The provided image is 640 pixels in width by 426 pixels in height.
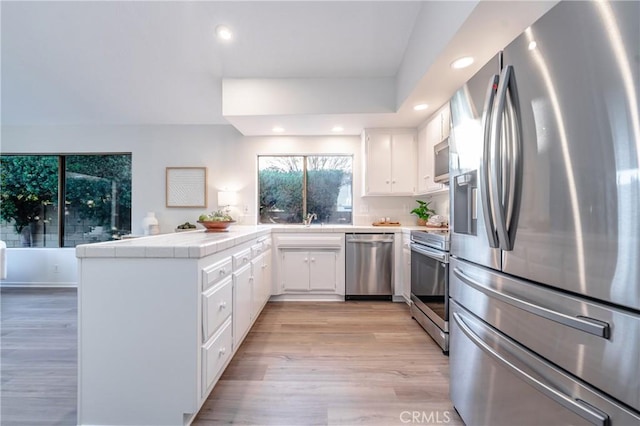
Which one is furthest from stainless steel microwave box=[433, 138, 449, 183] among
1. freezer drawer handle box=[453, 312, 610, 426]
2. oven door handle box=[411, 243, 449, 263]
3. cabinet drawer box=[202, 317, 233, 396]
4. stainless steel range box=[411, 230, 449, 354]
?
cabinet drawer box=[202, 317, 233, 396]

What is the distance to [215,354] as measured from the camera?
153 cm

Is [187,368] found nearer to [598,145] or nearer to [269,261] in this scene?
[598,145]

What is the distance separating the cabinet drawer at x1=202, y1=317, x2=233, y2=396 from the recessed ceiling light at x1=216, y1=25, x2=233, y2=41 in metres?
2.57

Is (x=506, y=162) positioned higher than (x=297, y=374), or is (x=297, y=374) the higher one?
(x=506, y=162)

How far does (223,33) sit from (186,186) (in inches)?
94.7

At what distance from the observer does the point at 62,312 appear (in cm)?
306

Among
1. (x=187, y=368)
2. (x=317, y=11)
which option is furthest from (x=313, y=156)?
(x=187, y=368)

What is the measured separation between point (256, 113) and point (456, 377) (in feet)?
10.0

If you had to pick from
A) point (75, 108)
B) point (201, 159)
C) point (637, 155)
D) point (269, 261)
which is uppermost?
point (75, 108)

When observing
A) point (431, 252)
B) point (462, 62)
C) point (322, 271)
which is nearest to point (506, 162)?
point (462, 62)

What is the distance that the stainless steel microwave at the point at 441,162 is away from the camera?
2.61m

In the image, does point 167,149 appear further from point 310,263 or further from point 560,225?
point 560,225

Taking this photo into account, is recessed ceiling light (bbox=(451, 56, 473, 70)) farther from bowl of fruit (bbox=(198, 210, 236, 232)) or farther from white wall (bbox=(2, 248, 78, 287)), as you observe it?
white wall (bbox=(2, 248, 78, 287))

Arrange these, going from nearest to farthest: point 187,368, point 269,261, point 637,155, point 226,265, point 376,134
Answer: point 637,155 < point 187,368 < point 226,265 < point 269,261 < point 376,134
